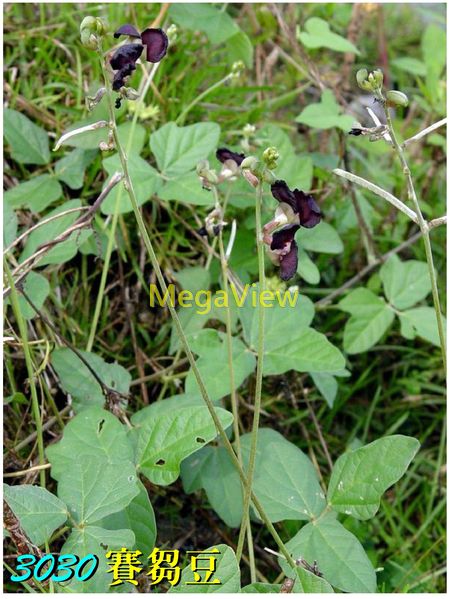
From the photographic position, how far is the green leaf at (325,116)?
2.04 meters

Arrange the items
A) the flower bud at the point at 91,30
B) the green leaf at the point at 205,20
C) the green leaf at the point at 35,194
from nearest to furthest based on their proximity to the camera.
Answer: the flower bud at the point at 91,30, the green leaf at the point at 35,194, the green leaf at the point at 205,20

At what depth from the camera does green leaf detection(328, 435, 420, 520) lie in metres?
1.31

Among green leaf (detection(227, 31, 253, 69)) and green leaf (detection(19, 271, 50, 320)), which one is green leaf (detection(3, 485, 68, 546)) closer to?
green leaf (detection(19, 271, 50, 320))

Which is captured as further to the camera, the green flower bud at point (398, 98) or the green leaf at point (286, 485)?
the green leaf at point (286, 485)

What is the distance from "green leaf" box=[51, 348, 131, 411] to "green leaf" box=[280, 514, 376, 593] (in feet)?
1.63

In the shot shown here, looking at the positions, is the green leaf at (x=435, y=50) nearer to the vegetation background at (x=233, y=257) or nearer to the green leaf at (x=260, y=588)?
the vegetation background at (x=233, y=257)

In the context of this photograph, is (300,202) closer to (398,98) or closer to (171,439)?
(398,98)

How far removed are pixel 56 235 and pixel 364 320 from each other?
0.75 m

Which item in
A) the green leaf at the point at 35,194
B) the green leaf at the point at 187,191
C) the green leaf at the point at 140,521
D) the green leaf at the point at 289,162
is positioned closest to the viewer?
the green leaf at the point at 140,521

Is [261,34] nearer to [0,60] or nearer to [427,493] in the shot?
[0,60]

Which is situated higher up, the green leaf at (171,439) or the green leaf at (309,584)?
the green leaf at (171,439)

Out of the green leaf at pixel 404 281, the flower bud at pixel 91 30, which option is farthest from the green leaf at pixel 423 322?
the flower bud at pixel 91 30

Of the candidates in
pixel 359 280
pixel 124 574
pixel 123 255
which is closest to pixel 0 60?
pixel 123 255

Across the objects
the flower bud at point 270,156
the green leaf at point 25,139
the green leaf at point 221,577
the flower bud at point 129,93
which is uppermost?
the flower bud at point 129,93
